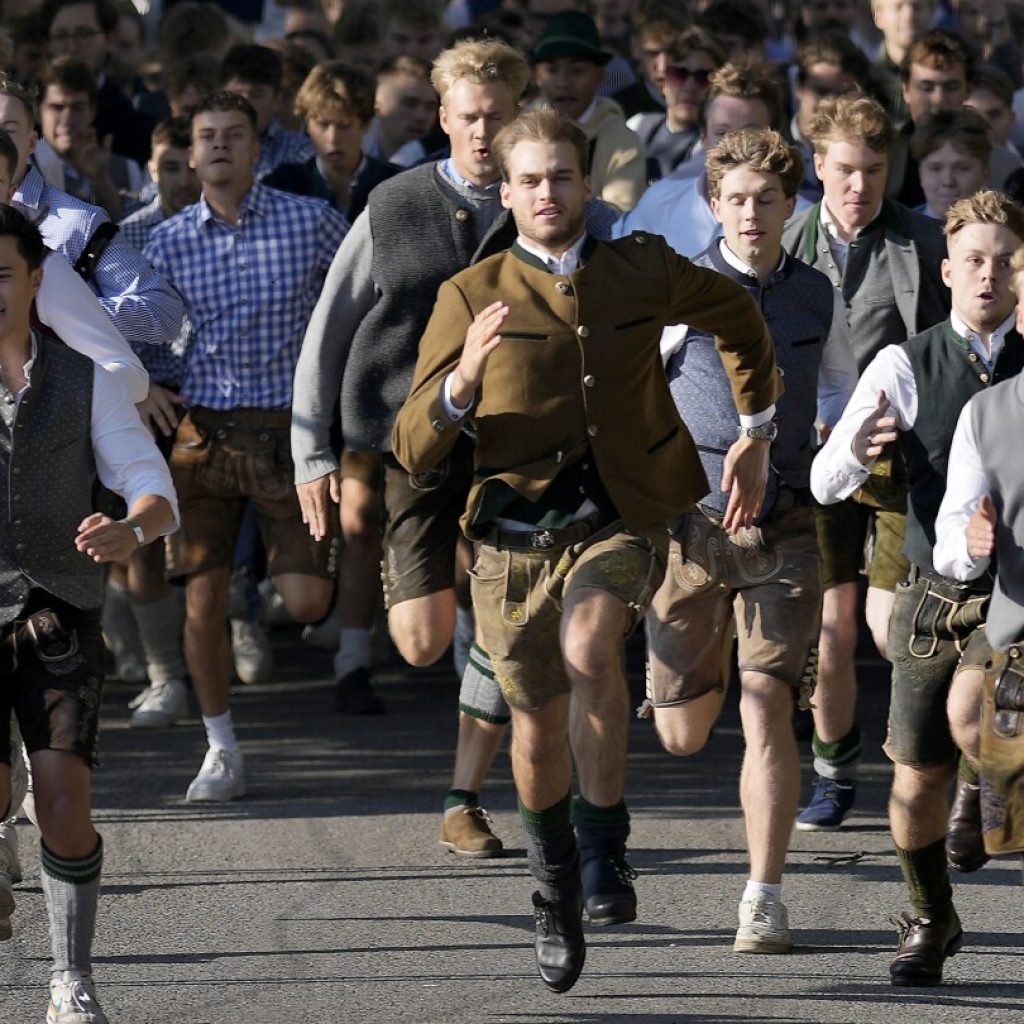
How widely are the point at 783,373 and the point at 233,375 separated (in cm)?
253

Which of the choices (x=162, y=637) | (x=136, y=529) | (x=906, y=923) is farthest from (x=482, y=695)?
(x=162, y=637)

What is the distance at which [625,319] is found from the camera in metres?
6.32

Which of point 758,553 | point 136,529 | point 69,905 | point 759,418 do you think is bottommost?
point 69,905

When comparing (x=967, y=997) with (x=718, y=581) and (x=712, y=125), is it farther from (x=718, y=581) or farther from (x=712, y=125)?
(x=712, y=125)

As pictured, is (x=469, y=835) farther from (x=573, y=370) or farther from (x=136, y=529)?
(x=136, y=529)

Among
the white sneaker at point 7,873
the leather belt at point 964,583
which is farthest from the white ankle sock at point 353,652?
the leather belt at point 964,583

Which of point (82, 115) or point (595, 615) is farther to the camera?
point (82, 115)

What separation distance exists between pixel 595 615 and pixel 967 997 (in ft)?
4.38

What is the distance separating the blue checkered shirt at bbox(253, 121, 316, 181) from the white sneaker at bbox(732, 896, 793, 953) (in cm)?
534

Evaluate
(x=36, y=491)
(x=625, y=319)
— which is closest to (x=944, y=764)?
(x=625, y=319)

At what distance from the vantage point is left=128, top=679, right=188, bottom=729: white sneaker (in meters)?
9.78

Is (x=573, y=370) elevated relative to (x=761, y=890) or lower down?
elevated

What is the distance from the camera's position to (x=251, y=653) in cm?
1085

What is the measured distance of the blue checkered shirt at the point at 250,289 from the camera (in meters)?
8.91
